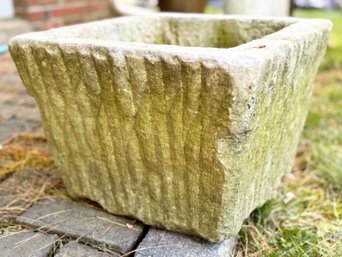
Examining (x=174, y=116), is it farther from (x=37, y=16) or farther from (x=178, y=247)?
(x=37, y=16)

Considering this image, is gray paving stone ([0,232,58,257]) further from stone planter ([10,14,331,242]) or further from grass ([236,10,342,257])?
grass ([236,10,342,257])

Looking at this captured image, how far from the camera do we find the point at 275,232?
1523 millimetres

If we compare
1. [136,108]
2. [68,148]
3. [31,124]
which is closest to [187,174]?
[136,108]

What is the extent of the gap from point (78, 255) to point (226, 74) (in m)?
0.72

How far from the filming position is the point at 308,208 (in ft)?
5.57

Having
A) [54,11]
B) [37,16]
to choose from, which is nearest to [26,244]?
[37,16]

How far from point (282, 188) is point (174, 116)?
2.79ft

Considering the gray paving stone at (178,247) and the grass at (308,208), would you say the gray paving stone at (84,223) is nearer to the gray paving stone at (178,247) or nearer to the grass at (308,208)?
the gray paving stone at (178,247)

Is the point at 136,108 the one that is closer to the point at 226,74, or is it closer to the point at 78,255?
the point at 226,74

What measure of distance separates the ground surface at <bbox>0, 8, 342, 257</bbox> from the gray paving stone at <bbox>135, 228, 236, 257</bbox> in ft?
0.42

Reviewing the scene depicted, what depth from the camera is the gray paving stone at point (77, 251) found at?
51.7 inches

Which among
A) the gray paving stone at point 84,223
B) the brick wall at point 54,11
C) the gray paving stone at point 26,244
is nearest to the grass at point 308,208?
the gray paving stone at point 84,223

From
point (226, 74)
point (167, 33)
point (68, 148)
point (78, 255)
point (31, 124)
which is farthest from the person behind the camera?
point (31, 124)

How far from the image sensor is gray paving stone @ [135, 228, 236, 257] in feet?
4.26
